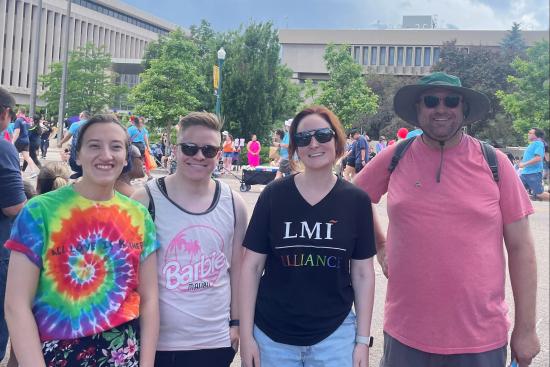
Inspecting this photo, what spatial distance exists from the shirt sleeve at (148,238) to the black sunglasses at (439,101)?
1.56 m

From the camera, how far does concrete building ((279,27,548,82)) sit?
84.7 meters

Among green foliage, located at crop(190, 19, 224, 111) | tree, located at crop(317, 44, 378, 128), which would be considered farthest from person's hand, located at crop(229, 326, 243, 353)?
tree, located at crop(317, 44, 378, 128)

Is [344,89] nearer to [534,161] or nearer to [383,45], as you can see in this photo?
[534,161]

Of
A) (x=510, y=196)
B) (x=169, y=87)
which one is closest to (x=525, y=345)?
(x=510, y=196)

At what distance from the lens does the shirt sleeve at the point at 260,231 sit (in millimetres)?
2980

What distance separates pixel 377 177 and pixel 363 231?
54cm

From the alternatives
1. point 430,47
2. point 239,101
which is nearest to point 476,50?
point 430,47

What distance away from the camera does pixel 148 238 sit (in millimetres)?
2791

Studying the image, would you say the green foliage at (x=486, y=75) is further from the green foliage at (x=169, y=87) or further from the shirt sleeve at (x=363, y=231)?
the shirt sleeve at (x=363, y=231)

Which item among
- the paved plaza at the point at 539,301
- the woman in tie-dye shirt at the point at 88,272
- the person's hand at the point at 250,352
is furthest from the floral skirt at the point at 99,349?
the paved plaza at the point at 539,301

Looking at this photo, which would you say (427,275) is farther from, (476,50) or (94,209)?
(476,50)

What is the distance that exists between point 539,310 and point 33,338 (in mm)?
5784

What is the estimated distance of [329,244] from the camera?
291cm

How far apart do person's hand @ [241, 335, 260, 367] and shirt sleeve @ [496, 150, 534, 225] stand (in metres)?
1.36
